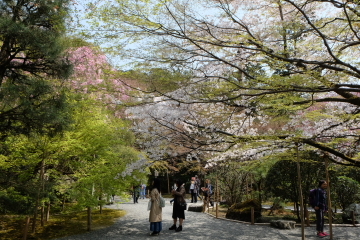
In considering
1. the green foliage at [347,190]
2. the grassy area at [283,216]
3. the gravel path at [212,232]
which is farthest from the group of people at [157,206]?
the green foliage at [347,190]

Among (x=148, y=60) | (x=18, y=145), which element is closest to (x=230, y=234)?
(x=148, y=60)

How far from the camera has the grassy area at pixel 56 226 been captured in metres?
8.09

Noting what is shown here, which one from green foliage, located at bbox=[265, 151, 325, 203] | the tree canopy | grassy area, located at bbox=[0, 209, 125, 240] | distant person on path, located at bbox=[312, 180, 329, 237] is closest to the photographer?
the tree canopy

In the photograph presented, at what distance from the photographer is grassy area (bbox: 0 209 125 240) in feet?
26.5

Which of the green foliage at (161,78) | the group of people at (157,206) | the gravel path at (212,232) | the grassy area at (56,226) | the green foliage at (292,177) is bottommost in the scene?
the grassy area at (56,226)

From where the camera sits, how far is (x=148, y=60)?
4852 millimetres

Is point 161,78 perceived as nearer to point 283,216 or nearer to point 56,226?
point 56,226

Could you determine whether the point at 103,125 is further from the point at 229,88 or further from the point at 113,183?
the point at 229,88

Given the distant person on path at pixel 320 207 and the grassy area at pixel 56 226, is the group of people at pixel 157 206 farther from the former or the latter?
the distant person on path at pixel 320 207

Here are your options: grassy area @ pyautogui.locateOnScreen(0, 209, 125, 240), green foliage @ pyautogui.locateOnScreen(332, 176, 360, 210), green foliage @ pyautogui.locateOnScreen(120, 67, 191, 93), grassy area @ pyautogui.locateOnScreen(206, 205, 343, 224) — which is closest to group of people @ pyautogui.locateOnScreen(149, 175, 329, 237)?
grassy area @ pyautogui.locateOnScreen(206, 205, 343, 224)

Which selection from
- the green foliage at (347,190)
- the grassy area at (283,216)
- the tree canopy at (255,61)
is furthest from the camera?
the green foliage at (347,190)

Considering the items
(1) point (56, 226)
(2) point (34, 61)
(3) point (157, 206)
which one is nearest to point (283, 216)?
(3) point (157, 206)

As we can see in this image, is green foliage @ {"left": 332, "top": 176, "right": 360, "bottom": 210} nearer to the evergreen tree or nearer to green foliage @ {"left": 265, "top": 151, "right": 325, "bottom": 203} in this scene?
green foliage @ {"left": 265, "top": 151, "right": 325, "bottom": 203}

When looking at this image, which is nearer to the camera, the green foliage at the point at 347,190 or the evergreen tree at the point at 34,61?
the evergreen tree at the point at 34,61
